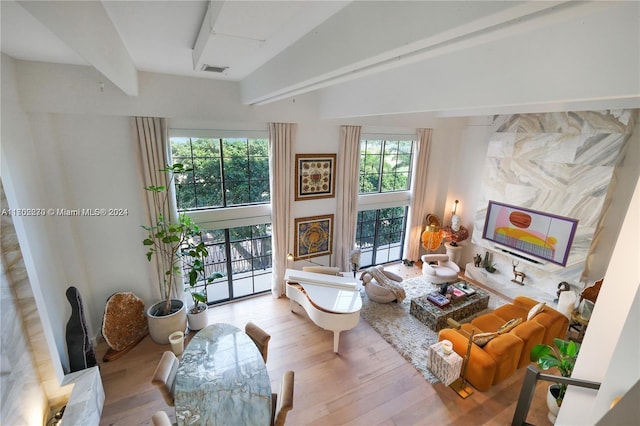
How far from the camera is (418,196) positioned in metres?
7.24

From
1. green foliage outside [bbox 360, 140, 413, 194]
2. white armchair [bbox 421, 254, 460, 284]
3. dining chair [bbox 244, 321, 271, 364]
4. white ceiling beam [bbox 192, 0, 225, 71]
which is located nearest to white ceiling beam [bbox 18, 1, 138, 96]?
white ceiling beam [bbox 192, 0, 225, 71]

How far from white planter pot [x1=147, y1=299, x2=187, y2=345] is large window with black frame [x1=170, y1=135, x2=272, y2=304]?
65 centimetres

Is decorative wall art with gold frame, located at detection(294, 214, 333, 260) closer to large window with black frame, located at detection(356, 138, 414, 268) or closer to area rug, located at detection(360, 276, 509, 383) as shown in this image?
large window with black frame, located at detection(356, 138, 414, 268)

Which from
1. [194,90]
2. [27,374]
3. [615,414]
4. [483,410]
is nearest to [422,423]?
[483,410]

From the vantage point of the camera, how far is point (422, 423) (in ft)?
11.3

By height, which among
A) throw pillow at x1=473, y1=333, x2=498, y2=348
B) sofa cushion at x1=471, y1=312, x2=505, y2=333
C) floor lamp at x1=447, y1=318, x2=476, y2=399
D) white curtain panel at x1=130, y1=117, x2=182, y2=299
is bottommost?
floor lamp at x1=447, y1=318, x2=476, y2=399

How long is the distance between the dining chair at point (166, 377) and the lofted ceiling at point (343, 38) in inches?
106

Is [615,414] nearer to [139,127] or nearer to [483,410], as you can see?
[483,410]

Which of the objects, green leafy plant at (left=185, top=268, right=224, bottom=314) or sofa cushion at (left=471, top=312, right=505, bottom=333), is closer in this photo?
green leafy plant at (left=185, top=268, right=224, bottom=314)

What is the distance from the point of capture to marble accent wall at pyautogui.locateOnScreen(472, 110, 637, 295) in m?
4.66

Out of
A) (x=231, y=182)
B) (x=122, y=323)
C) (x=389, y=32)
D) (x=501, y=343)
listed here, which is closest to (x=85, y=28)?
(x=389, y=32)

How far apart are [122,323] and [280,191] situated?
329cm

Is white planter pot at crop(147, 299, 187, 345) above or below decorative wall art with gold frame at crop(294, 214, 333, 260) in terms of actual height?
below

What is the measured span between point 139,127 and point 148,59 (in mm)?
1182
